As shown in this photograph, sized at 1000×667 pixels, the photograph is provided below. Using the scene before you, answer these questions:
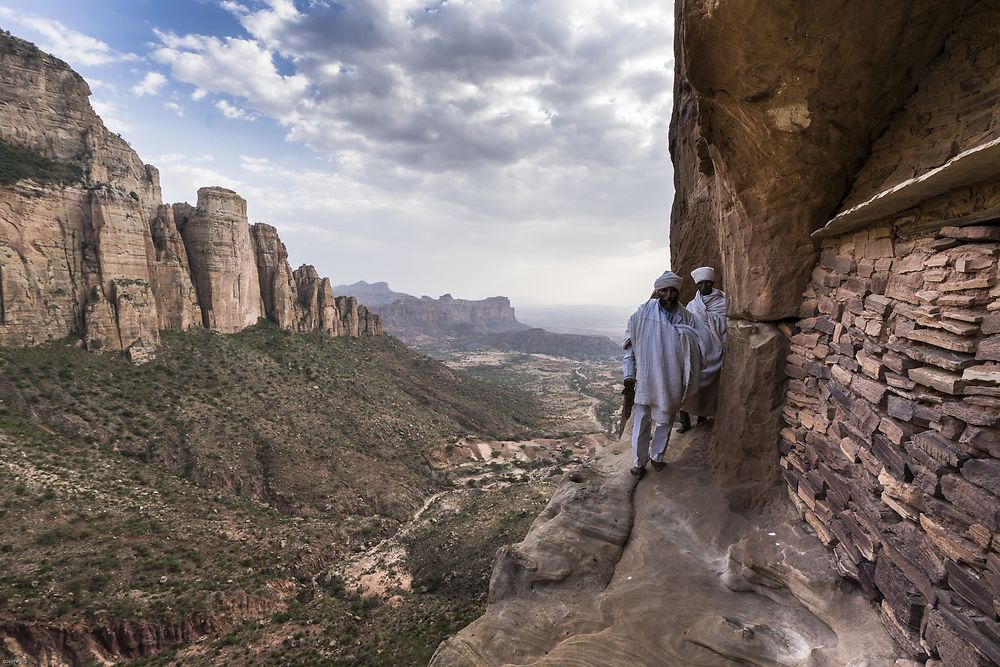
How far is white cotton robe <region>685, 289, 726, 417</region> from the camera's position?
235 inches

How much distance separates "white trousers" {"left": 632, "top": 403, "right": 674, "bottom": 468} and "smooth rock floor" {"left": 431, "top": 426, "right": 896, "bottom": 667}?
240 millimetres

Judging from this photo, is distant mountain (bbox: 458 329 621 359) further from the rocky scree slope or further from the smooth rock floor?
the smooth rock floor

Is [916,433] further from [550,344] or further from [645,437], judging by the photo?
[550,344]

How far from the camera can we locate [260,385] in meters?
28.8

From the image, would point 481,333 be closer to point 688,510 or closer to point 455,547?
point 455,547

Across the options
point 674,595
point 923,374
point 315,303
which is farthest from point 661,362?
point 315,303

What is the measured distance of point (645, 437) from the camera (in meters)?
6.00

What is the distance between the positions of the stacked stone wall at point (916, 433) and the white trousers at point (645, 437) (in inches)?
71.3

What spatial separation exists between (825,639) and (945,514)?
4.99ft

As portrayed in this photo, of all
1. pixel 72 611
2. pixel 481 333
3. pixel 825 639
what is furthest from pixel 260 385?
pixel 481 333

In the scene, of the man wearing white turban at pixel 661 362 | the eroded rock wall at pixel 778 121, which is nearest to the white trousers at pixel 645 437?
the man wearing white turban at pixel 661 362

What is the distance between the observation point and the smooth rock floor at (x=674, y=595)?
3.40m

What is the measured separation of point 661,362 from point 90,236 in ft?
115

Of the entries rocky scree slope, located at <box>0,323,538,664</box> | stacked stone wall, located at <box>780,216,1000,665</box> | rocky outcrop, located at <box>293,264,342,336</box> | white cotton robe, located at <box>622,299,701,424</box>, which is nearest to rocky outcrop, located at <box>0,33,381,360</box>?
rocky scree slope, located at <box>0,323,538,664</box>
